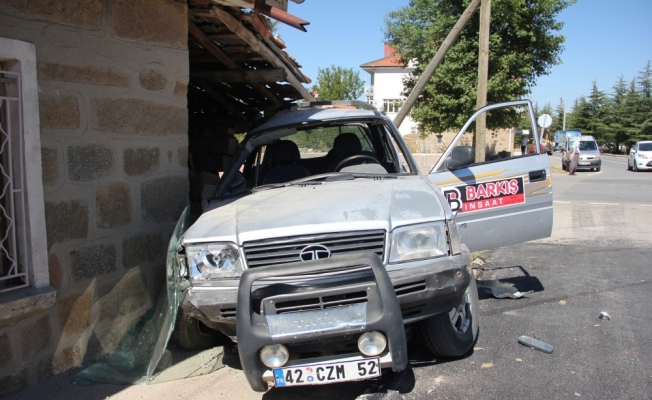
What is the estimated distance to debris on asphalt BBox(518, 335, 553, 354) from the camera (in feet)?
13.0

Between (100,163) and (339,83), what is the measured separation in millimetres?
34362

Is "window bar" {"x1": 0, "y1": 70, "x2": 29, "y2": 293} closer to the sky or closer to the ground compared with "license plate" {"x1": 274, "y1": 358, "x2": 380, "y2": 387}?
closer to the sky

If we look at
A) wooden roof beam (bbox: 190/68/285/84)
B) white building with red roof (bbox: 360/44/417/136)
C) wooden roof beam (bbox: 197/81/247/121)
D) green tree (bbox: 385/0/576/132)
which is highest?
white building with red roof (bbox: 360/44/417/136)

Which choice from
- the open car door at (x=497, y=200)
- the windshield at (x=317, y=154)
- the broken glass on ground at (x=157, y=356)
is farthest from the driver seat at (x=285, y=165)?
the open car door at (x=497, y=200)

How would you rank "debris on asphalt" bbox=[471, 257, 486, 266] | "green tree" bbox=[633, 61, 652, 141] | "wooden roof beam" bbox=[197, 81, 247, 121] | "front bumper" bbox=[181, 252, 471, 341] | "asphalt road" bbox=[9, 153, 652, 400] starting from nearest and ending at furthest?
"front bumper" bbox=[181, 252, 471, 341], "asphalt road" bbox=[9, 153, 652, 400], "debris on asphalt" bbox=[471, 257, 486, 266], "wooden roof beam" bbox=[197, 81, 247, 121], "green tree" bbox=[633, 61, 652, 141]

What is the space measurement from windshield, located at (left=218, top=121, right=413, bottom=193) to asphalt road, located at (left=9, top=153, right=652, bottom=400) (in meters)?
1.62

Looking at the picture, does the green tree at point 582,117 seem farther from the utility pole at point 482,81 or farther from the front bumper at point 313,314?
the front bumper at point 313,314

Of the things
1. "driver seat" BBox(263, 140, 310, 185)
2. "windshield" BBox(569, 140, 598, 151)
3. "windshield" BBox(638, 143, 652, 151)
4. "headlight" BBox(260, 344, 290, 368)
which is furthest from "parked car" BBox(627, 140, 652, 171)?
"headlight" BBox(260, 344, 290, 368)

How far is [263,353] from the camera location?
293cm

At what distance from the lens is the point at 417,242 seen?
3279 mm

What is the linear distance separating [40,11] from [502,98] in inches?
639

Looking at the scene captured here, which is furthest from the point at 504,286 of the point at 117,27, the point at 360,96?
the point at 360,96

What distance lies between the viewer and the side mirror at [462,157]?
15.0 feet

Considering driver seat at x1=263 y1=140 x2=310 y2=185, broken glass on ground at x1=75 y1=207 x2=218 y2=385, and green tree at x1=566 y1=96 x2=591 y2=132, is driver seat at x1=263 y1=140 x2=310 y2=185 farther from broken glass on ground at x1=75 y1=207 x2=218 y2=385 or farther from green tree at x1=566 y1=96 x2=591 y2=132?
green tree at x1=566 y1=96 x2=591 y2=132
